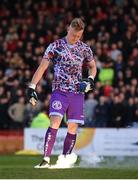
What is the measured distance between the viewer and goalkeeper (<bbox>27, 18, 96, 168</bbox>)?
38.2 ft

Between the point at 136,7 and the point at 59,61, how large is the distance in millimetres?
16255

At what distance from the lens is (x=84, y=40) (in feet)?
83.9

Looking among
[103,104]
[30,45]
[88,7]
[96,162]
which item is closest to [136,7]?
[88,7]

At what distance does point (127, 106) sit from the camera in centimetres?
2183

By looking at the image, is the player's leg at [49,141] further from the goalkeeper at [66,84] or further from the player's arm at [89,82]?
the player's arm at [89,82]

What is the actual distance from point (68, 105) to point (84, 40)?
45.4 ft

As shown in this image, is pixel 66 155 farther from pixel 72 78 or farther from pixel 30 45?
pixel 30 45

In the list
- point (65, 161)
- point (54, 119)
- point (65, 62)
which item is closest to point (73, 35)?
point (65, 62)

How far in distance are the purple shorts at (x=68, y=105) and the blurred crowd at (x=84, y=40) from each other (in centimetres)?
898

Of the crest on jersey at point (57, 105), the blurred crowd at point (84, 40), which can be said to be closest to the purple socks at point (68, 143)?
the crest on jersey at point (57, 105)

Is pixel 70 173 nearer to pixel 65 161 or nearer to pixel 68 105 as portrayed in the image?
pixel 65 161

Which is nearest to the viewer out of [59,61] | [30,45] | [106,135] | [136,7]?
[59,61]

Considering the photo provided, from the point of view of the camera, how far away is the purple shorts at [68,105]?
1168 centimetres

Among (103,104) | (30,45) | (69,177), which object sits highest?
(30,45)
